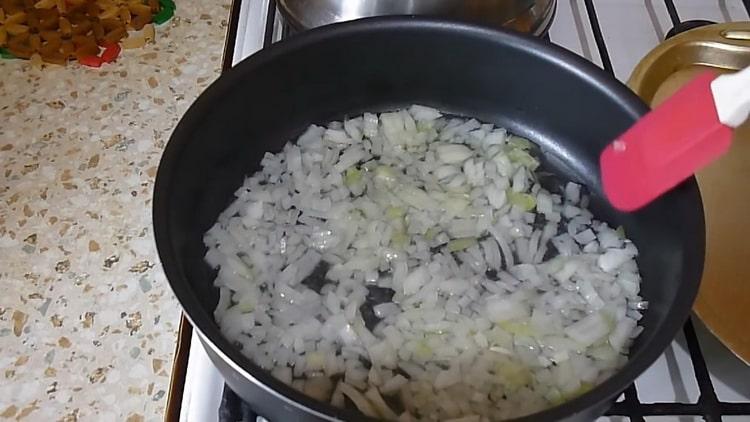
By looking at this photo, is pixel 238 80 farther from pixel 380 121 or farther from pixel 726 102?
pixel 726 102

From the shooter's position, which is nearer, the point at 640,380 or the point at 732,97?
the point at 732,97

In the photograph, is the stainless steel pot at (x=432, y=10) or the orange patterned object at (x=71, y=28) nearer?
the stainless steel pot at (x=432, y=10)

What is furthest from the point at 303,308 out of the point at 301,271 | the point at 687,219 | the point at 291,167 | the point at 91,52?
the point at 91,52

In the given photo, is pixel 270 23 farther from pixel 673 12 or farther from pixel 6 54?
pixel 673 12

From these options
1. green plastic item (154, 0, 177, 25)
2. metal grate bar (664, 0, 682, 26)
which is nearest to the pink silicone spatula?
metal grate bar (664, 0, 682, 26)

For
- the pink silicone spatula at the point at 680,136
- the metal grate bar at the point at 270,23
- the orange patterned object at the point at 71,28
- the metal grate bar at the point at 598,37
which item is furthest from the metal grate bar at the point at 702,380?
the orange patterned object at the point at 71,28

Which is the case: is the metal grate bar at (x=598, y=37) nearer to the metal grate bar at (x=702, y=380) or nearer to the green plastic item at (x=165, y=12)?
the metal grate bar at (x=702, y=380)

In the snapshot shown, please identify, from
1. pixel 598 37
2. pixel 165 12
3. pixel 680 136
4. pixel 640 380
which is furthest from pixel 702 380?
pixel 165 12

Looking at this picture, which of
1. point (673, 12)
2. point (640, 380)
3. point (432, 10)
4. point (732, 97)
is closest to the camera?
point (732, 97)
